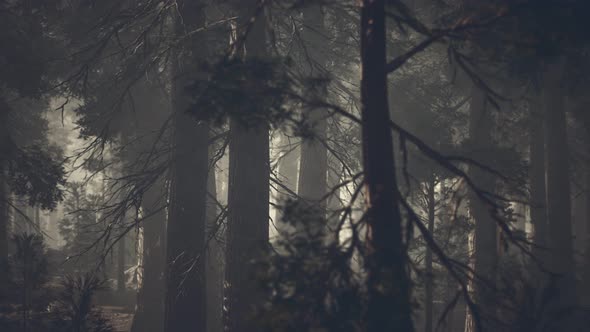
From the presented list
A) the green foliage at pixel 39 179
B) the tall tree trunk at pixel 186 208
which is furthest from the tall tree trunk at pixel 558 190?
the green foliage at pixel 39 179

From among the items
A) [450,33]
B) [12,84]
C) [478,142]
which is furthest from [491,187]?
[12,84]

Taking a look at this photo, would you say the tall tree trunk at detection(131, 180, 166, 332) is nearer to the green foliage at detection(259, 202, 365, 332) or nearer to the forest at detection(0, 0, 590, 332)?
the forest at detection(0, 0, 590, 332)

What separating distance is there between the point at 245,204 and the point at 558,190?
10458 millimetres

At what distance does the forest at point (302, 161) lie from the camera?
564cm

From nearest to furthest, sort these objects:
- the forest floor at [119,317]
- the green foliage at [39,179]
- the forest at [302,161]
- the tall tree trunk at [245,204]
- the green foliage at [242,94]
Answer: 1. the forest at [302,161]
2. the green foliage at [242,94]
3. the tall tree trunk at [245,204]
4. the green foliage at [39,179]
5. the forest floor at [119,317]

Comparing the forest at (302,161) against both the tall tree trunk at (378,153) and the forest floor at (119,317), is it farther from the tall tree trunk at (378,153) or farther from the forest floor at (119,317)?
the forest floor at (119,317)

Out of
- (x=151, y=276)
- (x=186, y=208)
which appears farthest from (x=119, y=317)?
(x=186, y=208)

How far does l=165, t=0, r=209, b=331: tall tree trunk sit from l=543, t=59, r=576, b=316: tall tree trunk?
33.1 feet

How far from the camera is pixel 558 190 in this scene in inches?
589

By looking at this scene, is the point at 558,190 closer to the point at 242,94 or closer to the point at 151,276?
the point at 242,94

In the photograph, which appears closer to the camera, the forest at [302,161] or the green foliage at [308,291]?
the green foliage at [308,291]

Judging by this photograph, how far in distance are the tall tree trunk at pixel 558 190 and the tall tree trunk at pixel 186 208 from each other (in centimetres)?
1008

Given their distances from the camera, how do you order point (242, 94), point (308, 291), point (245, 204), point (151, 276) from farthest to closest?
point (151, 276) → point (245, 204) → point (242, 94) → point (308, 291)

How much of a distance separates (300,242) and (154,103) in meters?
12.6
